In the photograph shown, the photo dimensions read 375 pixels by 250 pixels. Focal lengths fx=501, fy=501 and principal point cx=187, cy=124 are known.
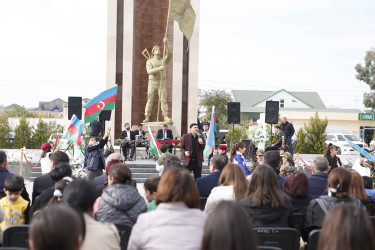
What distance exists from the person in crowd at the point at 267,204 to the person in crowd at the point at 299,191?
0.87 metres

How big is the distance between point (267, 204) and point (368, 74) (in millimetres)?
50089

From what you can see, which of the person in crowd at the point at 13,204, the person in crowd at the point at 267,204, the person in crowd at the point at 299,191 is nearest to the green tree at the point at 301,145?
the person in crowd at the point at 299,191

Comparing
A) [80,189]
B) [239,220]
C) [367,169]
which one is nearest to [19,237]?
[80,189]

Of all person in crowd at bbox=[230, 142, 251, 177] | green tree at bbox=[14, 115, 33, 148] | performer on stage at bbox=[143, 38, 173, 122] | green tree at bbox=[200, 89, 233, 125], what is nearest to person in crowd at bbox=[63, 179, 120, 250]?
person in crowd at bbox=[230, 142, 251, 177]

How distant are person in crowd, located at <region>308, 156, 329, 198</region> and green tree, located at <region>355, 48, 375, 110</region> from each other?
47360mm

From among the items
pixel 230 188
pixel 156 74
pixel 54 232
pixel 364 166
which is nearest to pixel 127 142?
pixel 156 74

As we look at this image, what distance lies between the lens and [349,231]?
2.66m

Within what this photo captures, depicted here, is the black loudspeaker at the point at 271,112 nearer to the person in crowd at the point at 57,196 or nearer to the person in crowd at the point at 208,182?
the person in crowd at the point at 208,182

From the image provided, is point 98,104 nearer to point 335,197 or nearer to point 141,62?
point 335,197

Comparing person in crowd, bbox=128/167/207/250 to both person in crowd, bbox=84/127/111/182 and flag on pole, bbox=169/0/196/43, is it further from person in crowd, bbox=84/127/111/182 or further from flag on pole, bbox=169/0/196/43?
flag on pole, bbox=169/0/196/43

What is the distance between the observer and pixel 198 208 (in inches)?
144

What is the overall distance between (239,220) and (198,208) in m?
1.16

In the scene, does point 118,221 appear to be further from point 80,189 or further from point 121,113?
point 121,113

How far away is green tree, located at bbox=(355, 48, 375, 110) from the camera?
50938 millimetres
